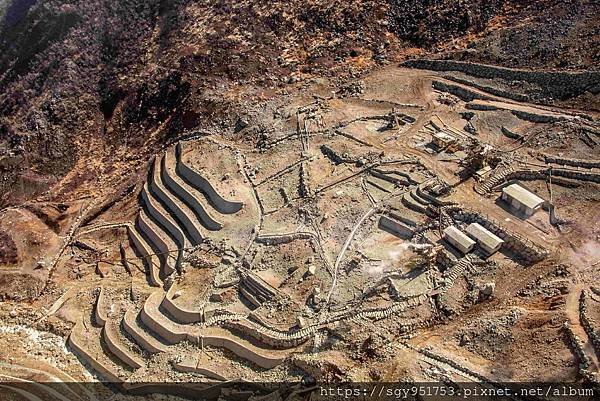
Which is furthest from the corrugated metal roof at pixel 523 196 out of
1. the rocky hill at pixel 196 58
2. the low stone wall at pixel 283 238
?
the rocky hill at pixel 196 58

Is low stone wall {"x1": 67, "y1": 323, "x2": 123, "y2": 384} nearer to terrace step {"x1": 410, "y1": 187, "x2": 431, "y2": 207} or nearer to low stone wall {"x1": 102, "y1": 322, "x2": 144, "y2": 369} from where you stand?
low stone wall {"x1": 102, "y1": 322, "x2": 144, "y2": 369}

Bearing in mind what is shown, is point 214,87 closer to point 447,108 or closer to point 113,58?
point 113,58

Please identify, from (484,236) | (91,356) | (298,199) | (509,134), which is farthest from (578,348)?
(91,356)

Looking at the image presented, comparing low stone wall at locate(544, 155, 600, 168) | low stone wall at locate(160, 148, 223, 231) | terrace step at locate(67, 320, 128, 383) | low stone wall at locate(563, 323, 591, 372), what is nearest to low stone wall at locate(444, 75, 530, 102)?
low stone wall at locate(544, 155, 600, 168)

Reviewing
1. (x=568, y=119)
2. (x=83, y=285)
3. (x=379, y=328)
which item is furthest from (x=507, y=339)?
(x=83, y=285)

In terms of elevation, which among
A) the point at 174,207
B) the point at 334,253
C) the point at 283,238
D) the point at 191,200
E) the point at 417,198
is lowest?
the point at 334,253

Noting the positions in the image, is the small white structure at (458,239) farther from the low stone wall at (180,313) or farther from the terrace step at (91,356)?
the terrace step at (91,356)

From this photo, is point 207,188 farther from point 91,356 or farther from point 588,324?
point 588,324
